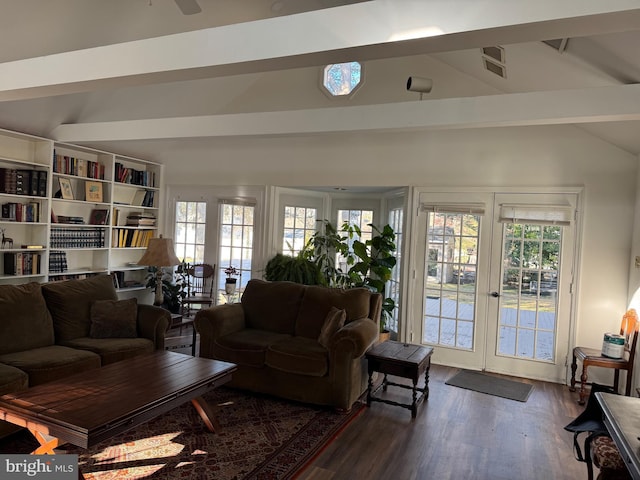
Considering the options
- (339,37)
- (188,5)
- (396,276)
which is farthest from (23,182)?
(396,276)

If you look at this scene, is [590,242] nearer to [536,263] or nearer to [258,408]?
[536,263]

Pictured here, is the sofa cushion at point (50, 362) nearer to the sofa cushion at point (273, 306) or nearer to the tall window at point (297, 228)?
the sofa cushion at point (273, 306)

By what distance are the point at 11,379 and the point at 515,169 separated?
15.7 ft

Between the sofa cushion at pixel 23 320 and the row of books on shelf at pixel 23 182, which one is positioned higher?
the row of books on shelf at pixel 23 182

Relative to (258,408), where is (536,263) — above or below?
above

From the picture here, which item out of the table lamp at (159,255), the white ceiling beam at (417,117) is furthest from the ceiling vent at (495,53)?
the table lamp at (159,255)

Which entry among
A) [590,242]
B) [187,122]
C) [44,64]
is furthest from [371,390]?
[44,64]

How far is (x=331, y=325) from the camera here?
3859 mm

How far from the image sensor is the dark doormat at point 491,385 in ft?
14.1

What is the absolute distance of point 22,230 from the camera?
4996mm

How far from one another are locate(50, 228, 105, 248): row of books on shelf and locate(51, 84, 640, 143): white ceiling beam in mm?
1136

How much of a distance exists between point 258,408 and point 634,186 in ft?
13.4

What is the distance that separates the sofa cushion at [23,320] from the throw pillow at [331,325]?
7.30 ft

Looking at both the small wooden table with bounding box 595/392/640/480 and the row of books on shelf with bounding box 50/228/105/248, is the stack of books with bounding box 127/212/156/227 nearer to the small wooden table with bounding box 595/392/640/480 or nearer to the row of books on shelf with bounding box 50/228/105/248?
the row of books on shelf with bounding box 50/228/105/248
